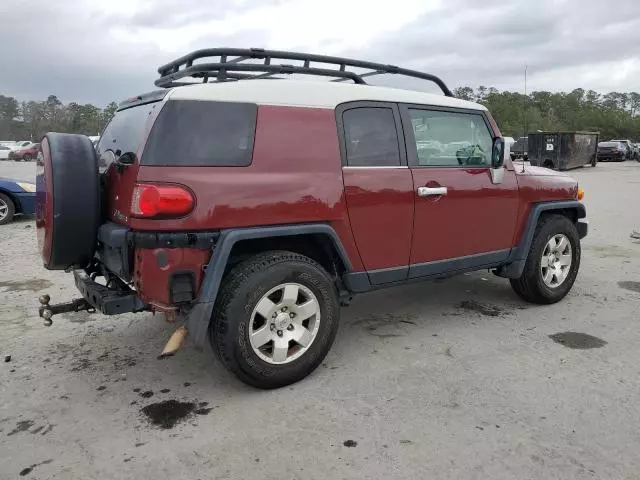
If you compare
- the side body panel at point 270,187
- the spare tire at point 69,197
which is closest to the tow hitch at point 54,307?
the spare tire at point 69,197

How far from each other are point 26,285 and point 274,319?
3.84 m

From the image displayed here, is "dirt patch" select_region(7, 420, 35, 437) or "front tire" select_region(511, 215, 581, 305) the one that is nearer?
"dirt patch" select_region(7, 420, 35, 437)

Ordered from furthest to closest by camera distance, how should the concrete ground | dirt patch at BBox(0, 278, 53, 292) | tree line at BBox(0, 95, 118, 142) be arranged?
tree line at BBox(0, 95, 118, 142) → dirt patch at BBox(0, 278, 53, 292) → the concrete ground

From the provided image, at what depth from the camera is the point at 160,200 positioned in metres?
2.97

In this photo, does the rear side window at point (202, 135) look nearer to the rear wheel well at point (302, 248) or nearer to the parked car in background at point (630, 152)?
the rear wheel well at point (302, 248)

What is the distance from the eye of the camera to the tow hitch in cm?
354

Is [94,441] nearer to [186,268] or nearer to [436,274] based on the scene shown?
[186,268]

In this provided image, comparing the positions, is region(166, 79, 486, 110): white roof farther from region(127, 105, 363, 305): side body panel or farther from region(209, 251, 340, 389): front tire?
region(209, 251, 340, 389): front tire

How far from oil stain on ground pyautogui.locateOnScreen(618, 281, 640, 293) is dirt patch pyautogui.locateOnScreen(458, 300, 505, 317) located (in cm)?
161

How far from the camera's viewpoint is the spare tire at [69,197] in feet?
10.3

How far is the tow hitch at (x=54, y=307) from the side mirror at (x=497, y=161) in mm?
3177

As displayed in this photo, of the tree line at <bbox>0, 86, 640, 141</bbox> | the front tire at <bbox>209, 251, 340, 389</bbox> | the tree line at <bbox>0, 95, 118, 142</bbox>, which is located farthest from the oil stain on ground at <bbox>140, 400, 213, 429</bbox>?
the tree line at <bbox>0, 95, 118, 142</bbox>

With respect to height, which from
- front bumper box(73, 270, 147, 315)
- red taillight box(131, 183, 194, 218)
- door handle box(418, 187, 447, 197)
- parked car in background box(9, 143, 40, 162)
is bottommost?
front bumper box(73, 270, 147, 315)

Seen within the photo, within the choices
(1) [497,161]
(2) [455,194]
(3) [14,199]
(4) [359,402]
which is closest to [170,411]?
(4) [359,402]
